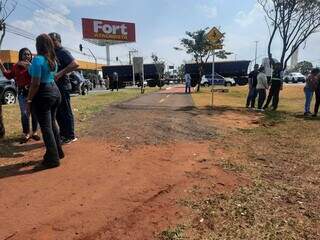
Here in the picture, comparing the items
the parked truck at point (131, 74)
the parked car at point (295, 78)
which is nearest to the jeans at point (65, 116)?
the parked truck at point (131, 74)

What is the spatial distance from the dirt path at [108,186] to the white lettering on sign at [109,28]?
2197 inches

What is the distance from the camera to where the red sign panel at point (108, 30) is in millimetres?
60688

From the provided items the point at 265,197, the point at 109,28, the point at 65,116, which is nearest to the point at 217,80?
the point at 109,28

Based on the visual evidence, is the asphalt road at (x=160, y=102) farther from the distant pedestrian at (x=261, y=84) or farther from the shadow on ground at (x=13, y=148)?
the shadow on ground at (x=13, y=148)

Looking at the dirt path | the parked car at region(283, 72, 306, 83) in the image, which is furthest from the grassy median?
the parked car at region(283, 72, 306, 83)

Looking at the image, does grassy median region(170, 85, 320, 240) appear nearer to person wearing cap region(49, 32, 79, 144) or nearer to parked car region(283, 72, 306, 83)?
person wearing cap region(49, 32, 79, 144)

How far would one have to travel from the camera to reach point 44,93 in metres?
5.73

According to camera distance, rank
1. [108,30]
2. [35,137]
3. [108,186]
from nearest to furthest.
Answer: [108,186], [35,137], [108,30]

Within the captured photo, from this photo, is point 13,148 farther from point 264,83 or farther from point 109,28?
point 109,28

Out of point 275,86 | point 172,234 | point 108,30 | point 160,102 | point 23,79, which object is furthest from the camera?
point 108,30

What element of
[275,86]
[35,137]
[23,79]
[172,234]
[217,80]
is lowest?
[217,80]

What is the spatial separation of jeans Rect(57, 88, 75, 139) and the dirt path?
0.28m

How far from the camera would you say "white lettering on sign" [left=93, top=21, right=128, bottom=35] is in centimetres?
6147

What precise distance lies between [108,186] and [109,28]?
198 feet
